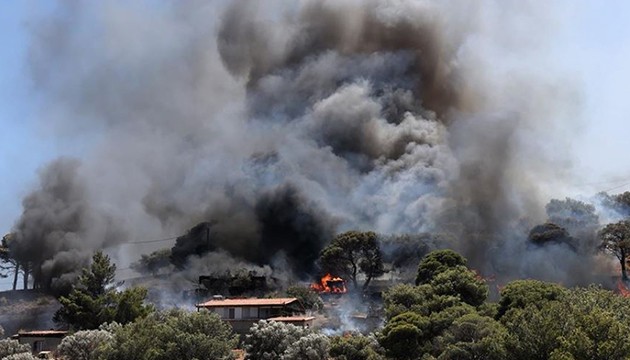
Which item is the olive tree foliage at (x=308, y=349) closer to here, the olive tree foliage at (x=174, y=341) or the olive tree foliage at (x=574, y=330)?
the olive tree foliage at (x=174, y=341)

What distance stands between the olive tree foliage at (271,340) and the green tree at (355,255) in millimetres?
27444

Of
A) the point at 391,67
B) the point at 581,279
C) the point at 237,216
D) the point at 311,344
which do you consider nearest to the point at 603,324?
the point at 311,344

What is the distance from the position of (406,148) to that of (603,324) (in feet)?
209

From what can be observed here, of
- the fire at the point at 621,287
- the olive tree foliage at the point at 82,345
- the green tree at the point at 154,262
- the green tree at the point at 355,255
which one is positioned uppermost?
the green tree at the point at 154,262

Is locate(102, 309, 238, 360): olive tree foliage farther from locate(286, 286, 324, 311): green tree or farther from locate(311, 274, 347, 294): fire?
locate(311, 274, 347, 294): fire

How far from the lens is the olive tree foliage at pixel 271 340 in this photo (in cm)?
4050

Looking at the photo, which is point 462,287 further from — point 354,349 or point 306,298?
point 306,298

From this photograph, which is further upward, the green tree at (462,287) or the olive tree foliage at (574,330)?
the green tree at (462,287)

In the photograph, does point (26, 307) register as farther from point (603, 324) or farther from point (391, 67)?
point (603, 324)

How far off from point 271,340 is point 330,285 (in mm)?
31174

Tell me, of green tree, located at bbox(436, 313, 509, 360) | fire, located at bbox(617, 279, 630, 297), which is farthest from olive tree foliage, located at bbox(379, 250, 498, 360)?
fire, located at bbox(617, 279, 630, 297)

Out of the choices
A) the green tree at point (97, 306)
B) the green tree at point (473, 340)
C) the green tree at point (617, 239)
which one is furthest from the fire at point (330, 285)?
the green tree at point (473, 340)

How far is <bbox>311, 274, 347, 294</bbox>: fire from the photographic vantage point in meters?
70.9

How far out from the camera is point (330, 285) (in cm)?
7188
